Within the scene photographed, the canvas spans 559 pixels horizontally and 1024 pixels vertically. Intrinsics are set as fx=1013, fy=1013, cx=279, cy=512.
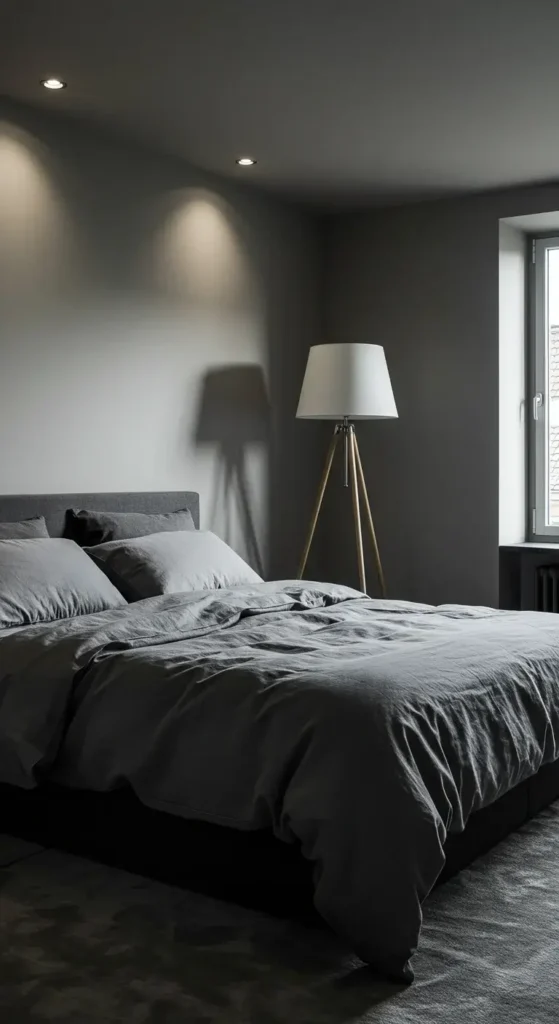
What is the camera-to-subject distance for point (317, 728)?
238 cm

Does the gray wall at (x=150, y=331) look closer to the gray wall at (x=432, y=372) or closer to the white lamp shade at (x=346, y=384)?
the gray wall at (x=432, y=372)

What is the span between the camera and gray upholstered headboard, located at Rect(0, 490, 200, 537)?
13.5 ft

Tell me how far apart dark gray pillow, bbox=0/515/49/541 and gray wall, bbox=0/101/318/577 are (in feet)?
0.91

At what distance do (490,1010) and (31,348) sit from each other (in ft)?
10.4

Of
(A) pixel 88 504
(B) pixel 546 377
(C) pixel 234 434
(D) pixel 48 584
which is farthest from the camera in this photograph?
(B) pixel 546 377

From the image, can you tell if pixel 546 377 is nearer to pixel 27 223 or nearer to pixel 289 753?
pixel 27 223

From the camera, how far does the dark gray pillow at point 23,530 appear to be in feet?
12.7

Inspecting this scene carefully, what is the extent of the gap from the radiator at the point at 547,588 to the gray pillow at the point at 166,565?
189cm

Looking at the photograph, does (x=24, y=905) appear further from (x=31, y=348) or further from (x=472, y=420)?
(x=472, y=420)

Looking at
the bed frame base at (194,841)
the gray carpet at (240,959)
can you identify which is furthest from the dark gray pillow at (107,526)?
the gray carpet at (240,959)

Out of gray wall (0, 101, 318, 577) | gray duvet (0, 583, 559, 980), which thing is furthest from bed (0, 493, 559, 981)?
gray wall (0, 101, 318, 577)

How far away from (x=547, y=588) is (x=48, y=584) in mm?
2964

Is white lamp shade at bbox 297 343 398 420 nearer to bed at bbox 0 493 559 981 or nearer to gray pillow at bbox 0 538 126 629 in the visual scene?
gray pillow at bbox 0 538 126 629

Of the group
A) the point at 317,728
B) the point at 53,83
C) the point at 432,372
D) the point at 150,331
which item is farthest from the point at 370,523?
the point at 317,728
